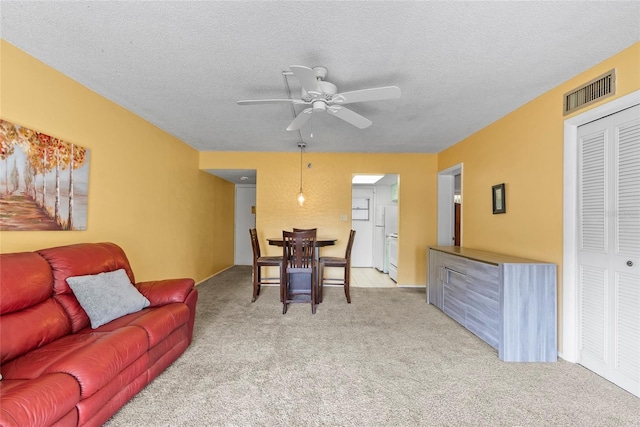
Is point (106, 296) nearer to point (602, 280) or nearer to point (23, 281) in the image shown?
point (23, 281)

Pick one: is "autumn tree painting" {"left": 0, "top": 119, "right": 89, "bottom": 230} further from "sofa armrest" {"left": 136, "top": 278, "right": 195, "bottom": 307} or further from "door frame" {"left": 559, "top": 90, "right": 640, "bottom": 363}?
"door frame" {"left": 559, "top": 90, "right": 640, "bottom": 363}

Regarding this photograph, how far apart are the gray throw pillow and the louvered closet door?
348cm

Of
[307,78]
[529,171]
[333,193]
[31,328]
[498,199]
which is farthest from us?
[333,193]

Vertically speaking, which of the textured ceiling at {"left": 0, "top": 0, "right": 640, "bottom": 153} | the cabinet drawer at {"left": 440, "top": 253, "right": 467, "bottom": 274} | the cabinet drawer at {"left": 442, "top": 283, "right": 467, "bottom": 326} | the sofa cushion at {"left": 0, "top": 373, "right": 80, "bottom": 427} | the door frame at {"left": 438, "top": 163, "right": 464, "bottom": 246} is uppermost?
the textured ceiling at {"left": 0, "top": 0, "right": 640, "bottom": 153}

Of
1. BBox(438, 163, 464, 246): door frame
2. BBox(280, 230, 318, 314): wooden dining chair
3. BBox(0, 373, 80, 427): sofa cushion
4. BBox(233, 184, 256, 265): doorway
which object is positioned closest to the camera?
BBox(0, 373, 80, 427): sofa cushion

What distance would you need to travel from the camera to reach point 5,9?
1618mm

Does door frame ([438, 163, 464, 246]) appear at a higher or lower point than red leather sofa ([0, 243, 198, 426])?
higher

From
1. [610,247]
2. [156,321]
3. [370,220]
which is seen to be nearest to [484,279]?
[610,247]

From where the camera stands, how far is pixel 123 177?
10.1 ft

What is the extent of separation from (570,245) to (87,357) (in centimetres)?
338

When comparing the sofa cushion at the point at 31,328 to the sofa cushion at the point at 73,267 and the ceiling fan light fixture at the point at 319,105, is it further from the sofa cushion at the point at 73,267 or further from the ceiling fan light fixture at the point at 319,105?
the ceiling fan light fixture at the point at 319,105

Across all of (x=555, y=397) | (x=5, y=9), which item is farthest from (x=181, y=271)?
(x=555, y=397)

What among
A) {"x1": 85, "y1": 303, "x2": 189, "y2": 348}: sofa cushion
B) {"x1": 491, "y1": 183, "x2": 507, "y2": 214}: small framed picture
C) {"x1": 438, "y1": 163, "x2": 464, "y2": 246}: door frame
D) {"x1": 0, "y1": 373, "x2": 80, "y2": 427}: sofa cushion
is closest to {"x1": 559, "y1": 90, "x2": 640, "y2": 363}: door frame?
{"x1": 491, "y1": 183, "x2": 507, "y2": 214}: small framed picture

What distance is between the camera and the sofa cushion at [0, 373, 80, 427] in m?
1.09
